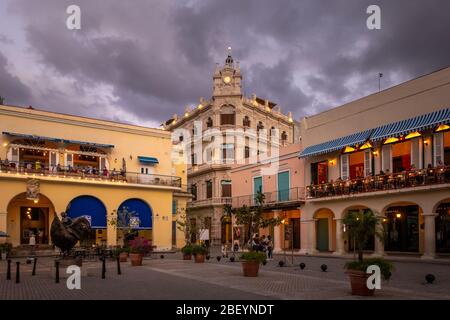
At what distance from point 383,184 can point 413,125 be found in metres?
4.06

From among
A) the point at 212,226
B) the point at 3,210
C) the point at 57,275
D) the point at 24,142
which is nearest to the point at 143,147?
the point at 24,142

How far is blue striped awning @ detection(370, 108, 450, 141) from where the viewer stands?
25.3 metres

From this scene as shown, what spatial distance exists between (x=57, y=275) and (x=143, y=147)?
1029 inches

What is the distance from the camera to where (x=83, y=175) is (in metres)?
37.8

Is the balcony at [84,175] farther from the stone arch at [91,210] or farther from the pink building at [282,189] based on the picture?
the pink building at [282,189]

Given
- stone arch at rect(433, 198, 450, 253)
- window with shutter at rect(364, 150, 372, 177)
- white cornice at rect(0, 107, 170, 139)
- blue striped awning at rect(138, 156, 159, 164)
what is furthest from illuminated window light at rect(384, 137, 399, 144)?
white cornice at rect(0, 107, 170, 139)

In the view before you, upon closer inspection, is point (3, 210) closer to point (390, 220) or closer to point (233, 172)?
point (233, 172)

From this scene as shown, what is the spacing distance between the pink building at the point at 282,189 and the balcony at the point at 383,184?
2.10 meters

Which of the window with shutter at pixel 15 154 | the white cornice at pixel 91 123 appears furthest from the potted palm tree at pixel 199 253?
the white cornice at pixel 91 123

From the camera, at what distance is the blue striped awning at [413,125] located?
25281 mm

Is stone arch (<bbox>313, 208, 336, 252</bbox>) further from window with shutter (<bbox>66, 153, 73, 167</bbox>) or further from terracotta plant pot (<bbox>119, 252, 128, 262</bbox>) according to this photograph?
window with shutter (<bbox>66, 153, 73, 167</bbox>)

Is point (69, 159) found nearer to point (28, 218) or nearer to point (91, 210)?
point (91, 210)

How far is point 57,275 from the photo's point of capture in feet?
55.6

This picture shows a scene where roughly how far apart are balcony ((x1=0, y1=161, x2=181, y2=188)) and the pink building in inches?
264
